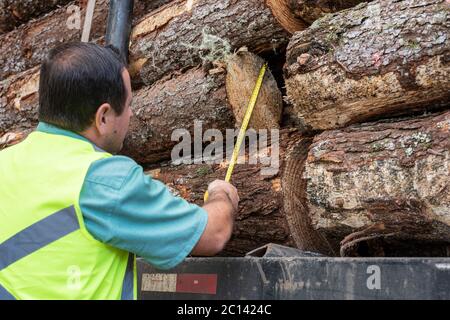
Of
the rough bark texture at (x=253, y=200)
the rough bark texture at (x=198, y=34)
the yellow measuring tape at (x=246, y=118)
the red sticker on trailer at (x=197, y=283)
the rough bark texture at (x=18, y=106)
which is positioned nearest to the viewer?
the red sticker on trailer at (x=197, y=283)

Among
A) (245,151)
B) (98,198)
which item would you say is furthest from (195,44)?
(98,198)

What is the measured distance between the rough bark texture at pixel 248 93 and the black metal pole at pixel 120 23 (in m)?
1.02

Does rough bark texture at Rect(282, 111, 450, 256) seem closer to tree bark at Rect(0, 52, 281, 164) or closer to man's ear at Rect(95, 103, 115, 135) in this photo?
tree bark at Rect(0, 52, 281, 164)

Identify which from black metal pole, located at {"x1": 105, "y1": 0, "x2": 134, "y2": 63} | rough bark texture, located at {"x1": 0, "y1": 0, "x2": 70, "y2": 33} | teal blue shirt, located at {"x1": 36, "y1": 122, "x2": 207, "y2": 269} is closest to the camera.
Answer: teal blue shirt, located at {"x1": 36, "y1": 122, "x2": 207, "y2": 269}

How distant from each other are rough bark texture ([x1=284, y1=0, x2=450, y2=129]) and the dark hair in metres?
1.16

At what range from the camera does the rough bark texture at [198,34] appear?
3.43 metres

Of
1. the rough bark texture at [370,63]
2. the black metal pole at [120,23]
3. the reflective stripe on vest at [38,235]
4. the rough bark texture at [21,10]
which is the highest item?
the rough bark texture at [21,10]

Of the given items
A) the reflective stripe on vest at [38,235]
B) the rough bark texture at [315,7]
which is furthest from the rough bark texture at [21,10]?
the reflective stripe on vest at [38,235]

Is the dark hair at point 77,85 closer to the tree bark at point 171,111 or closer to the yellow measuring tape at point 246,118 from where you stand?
the yellow measuring tape at point 246,118

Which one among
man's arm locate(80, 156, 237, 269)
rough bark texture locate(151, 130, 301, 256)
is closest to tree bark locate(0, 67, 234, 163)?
rough bark texture locate(151, 130, 301, 256)

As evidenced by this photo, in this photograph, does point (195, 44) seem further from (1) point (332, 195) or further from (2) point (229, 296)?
(2) point (229, 296)

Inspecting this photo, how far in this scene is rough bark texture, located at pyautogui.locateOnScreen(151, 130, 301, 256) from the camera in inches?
120
